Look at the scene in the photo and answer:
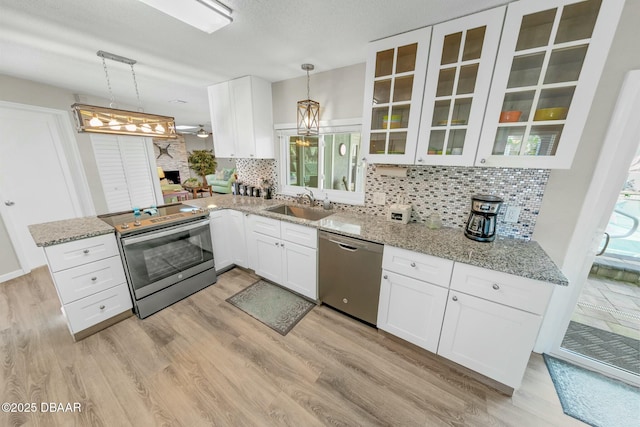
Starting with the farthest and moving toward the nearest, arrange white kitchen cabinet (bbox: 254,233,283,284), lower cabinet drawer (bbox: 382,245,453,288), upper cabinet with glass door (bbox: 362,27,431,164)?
white kitchen cabinet (bbox: 254,233,283,284) → upper cabinet with glass door (bbox: 362,27,431,164) → lower cabinet drawer (bbox: 382,245,453,288)

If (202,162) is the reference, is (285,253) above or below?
Answer: below

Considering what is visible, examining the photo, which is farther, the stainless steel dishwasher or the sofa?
the sofa

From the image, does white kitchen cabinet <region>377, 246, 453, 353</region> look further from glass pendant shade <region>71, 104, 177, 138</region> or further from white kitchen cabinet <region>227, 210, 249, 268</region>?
glass pendant shade <region>71, 104, 177, 138</region>

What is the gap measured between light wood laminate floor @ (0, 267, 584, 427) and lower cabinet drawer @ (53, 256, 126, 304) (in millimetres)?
422

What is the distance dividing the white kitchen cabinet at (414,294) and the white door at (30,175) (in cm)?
449

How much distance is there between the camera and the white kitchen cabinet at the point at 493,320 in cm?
125

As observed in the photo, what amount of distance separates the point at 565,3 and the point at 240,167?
3528mm

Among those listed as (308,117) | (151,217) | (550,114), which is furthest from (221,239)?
(550,114)

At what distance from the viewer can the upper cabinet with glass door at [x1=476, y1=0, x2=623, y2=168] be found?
Answer: 3.76ft

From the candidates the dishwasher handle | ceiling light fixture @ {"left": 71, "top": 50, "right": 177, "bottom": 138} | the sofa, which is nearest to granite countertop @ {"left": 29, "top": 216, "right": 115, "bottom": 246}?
ceiling light fixture @ {"left": 71, "top": 50, "right": 177, "bottom": 138}

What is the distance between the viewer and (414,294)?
1619 mm

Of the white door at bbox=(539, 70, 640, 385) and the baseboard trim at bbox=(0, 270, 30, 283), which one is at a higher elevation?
the white door at bbox=(539, 70, 640, 385)

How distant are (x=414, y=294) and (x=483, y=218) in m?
0.77

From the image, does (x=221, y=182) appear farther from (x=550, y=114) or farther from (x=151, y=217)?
(x=550, y=114)
